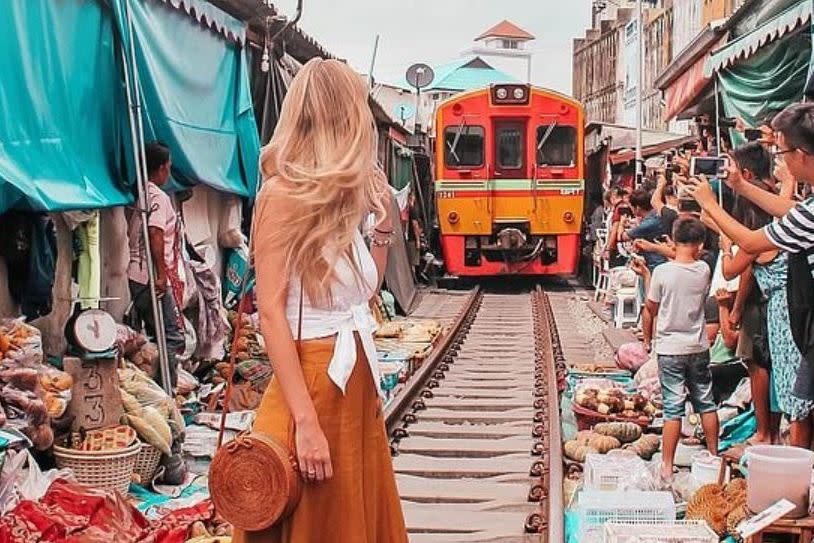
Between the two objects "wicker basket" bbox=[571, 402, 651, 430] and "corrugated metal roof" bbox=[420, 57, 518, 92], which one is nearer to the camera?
"wicker basket" bbox=[571, 402, 651, 430]

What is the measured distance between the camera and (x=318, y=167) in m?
3.12

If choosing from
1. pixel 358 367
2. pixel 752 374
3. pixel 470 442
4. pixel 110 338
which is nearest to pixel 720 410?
pixel 752 374

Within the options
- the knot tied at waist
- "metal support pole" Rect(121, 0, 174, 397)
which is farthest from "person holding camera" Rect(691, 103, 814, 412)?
"metal support pole" Rect(121, 0, 174, 397)

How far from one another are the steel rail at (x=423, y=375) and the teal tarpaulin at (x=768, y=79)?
133 inches

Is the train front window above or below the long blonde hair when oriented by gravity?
above

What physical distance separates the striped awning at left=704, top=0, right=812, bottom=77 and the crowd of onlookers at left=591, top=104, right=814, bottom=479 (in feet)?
2.16

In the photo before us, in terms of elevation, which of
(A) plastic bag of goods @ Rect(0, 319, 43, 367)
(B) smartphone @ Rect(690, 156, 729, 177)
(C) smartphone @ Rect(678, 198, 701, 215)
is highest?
(B) smartphone @ Rect(690, 156, 729, 177)

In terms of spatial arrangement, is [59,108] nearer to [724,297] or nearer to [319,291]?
[319,291]

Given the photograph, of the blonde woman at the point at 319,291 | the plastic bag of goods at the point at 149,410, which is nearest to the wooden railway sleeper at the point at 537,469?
the plastic bag of goods at the point at 149,410

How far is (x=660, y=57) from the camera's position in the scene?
45.5m

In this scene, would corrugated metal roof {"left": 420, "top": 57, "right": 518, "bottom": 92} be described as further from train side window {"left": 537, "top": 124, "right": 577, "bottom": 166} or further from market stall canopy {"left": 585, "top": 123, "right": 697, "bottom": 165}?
train side window {"left": 537, "top": 124, "right": 577, "bottom": 166}

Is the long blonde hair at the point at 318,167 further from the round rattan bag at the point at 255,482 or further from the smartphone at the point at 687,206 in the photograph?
the smartphone at the point at 687,206

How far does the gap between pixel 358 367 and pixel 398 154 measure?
57.4ft

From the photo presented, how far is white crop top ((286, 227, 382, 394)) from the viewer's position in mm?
3158
